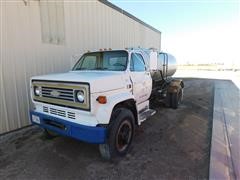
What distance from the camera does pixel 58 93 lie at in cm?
308

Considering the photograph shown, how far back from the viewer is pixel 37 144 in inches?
155

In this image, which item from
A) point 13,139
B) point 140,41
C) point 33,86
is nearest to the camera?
point 33,86

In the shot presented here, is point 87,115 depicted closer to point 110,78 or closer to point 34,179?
point 110,78

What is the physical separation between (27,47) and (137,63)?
3090mm

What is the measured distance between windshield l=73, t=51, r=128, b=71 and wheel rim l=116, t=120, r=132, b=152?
1182 mm

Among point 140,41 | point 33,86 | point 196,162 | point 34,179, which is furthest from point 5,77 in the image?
point 140,41

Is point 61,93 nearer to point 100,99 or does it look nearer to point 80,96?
point 80,96

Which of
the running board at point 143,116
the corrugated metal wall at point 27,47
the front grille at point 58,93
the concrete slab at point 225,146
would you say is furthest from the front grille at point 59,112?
the concrete slab at point 225,146

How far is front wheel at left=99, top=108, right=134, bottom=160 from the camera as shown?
3.05m

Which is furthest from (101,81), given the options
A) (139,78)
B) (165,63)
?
(165,63)

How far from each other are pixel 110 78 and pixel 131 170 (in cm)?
160

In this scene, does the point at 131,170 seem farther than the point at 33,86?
No

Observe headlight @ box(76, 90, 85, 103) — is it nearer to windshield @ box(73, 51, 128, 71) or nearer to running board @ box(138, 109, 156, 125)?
windshield @ box(73, 51, 128, 71)

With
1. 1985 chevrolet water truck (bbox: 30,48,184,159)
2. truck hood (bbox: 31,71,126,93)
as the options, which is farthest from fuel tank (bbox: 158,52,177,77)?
truck hood (bbox: 31,71,126,93)
